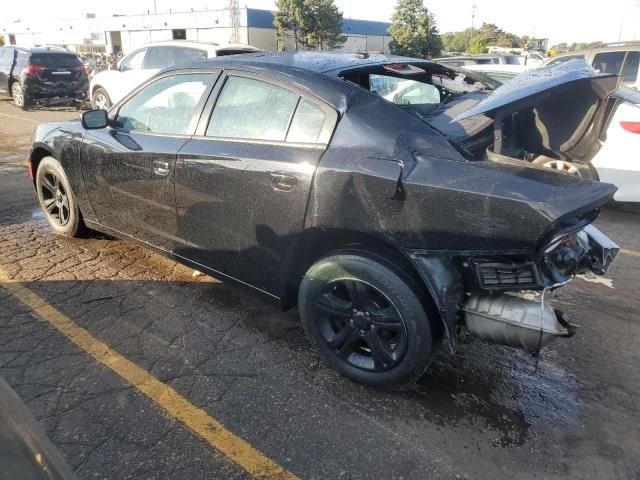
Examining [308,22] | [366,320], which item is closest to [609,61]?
[366,320]

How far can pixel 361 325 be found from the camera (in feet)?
8.76

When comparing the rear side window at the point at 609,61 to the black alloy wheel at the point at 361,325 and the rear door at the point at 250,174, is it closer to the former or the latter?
the rear door at the point at 250,174

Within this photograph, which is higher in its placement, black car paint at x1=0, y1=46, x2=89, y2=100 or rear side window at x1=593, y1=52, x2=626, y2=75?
rear side window at x1=593, y1=52, x2=626, y2=75

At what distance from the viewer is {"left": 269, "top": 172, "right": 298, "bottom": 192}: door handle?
8.78 ft

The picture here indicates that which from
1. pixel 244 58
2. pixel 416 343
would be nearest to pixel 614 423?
pixel 416 343

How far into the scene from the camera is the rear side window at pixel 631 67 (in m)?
8.11

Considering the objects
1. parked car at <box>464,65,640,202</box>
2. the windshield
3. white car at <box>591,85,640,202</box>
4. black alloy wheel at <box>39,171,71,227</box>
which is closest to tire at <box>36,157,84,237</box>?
black alloy wheel at <box>39,171,71,227</box>

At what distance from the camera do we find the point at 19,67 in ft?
44.2

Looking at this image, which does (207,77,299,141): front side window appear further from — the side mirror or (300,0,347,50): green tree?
(300,0,347,50): green tree

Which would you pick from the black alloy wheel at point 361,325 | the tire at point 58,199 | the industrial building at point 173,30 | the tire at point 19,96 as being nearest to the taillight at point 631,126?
the black alloy wheel at point 361,325

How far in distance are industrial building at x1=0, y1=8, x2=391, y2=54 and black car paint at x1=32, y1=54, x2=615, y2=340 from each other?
39599 mm

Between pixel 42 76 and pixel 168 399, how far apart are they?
13.4 m

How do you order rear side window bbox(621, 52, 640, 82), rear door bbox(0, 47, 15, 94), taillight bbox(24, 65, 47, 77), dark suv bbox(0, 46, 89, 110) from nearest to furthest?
rear side window bbox(621, 52, 640, 82), taillight bbox(24, 65, 47, 77), dark suv bbox(0, 46, 89, 110), rear door bbox(0, 47, 15, 94)

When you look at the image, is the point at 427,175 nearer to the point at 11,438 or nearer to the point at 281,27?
the point at 11,438
